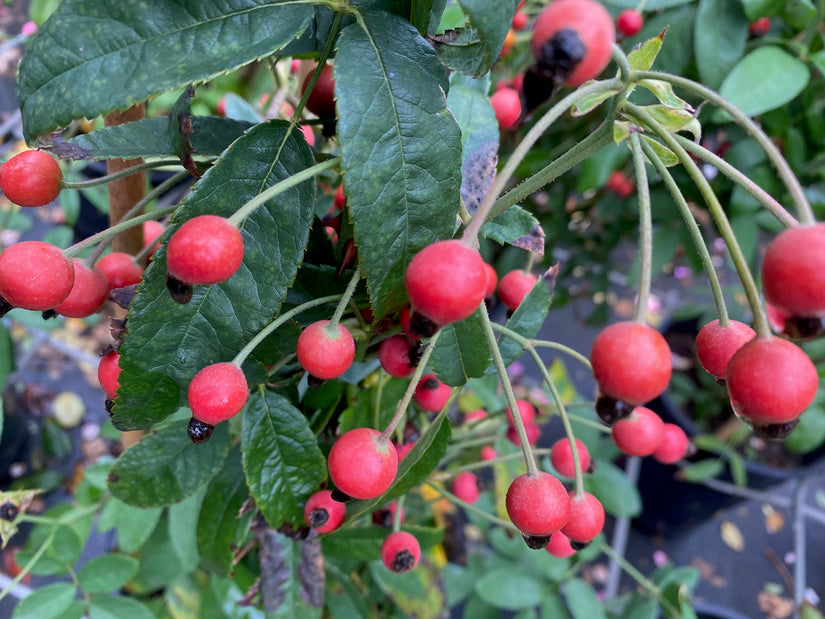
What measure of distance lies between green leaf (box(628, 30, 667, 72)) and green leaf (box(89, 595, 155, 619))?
0.75 meters

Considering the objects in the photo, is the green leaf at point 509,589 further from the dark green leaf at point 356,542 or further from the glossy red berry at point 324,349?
the glossy red berry at point 324,349

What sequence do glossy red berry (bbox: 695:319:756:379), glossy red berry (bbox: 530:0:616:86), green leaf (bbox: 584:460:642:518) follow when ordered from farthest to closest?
green leaf (bbox: 584:460:642:518) < glossy red berry (bbox: 695:319:756:379) < glossy red berry (bbox: 530:0:616:86)

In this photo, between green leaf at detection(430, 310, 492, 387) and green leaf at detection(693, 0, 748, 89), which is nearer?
green leaf at detection(430, 310, 492, 387)

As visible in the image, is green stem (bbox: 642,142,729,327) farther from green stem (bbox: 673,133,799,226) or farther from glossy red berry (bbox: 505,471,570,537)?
glossy red berry (bbox: 505,471,570,537)

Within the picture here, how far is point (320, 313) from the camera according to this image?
474 mm

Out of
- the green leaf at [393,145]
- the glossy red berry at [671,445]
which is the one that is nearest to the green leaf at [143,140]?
the green leaf at [393,145]

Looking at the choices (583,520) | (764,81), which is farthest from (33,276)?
(764,81)

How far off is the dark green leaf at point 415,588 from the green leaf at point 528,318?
0.45 meters

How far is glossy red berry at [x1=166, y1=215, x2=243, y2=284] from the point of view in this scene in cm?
31

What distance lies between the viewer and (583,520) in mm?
438

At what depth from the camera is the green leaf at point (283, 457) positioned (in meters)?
0.48

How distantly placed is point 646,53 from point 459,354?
0.23m

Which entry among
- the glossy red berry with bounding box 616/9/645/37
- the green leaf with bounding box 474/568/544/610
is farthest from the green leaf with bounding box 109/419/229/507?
the glossy red berry with bounding box 616/9/645/37

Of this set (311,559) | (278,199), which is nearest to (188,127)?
(278,199)
